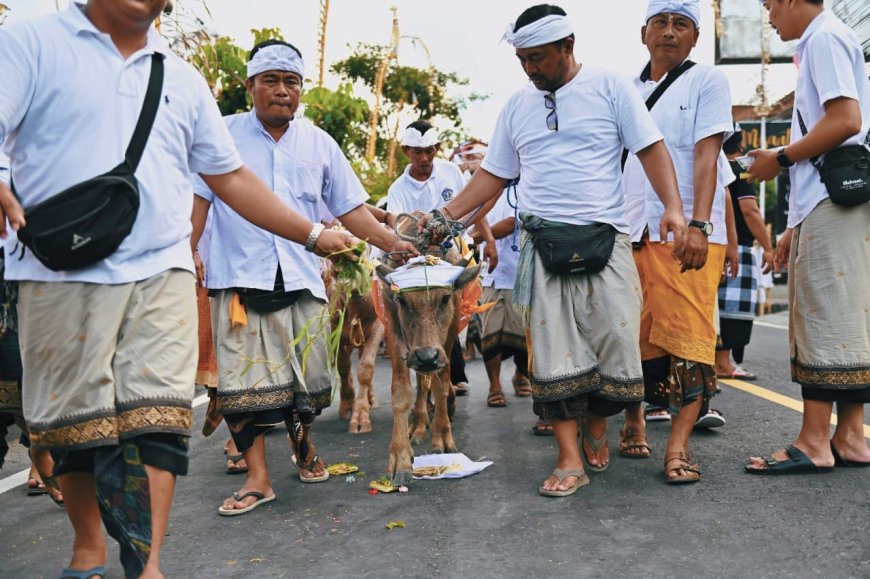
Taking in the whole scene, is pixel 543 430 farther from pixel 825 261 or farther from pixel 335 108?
pixel 335 108

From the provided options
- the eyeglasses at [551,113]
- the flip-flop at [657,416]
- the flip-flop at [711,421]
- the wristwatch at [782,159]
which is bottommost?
the flip-flop at [657,416]

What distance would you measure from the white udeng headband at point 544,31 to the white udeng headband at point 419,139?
3862mm

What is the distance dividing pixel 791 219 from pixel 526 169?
1.57 metres

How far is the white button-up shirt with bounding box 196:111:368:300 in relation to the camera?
5.59 m

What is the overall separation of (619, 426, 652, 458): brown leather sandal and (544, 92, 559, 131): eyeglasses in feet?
6.58

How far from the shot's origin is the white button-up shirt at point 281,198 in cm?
559

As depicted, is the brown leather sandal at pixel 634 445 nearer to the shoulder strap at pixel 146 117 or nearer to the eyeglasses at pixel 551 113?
the eyeglasses at pixel 551 113

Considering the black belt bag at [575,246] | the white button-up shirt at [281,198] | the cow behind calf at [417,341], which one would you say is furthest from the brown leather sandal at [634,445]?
the white button-up shirt at [281,198]

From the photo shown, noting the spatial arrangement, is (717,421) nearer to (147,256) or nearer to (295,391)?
(295,391)

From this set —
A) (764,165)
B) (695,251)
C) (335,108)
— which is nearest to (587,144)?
(695,251)

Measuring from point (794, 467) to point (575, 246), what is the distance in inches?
67.5

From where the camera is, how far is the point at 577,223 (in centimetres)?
552

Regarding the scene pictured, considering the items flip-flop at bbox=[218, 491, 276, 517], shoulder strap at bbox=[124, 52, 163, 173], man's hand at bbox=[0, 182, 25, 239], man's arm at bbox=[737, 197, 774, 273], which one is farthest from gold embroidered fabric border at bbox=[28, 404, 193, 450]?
man's arm at bbox=[737, 197, 774, 273]

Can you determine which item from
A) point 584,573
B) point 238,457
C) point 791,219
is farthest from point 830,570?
point 238,457
